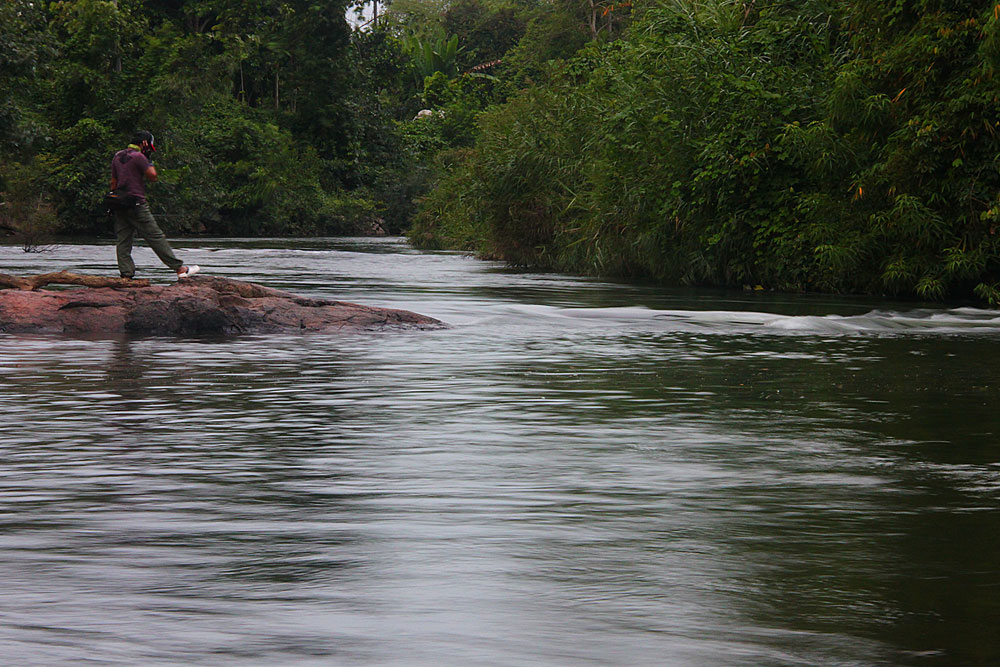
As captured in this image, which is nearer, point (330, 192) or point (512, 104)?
point (512, 104)

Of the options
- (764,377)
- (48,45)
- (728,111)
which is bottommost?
(764,377)

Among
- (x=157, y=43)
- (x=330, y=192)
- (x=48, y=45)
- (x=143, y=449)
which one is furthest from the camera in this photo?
(x=330, y=192)

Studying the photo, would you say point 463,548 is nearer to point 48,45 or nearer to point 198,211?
point 48,45

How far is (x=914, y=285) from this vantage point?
2127cm

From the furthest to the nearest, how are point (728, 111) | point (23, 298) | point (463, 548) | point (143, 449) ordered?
point (728, 111) < point (23, 298) < point (143, 449) < point (463, 548)

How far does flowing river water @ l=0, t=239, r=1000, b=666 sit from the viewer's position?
3793 millimetres

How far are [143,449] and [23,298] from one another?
848 cm

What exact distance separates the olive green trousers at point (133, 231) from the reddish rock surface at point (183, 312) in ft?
5.58

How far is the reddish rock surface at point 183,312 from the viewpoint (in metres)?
14.3

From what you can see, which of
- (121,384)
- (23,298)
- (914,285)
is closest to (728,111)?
(914,285)

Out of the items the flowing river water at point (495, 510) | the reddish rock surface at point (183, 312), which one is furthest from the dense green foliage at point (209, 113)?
the flowing river water at point (495, 510)

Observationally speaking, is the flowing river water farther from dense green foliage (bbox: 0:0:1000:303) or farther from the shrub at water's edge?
dense green foliage (bbox: 0:0:1000:303)

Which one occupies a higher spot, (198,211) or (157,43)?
(157,43)

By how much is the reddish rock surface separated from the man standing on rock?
1777 millimetres
